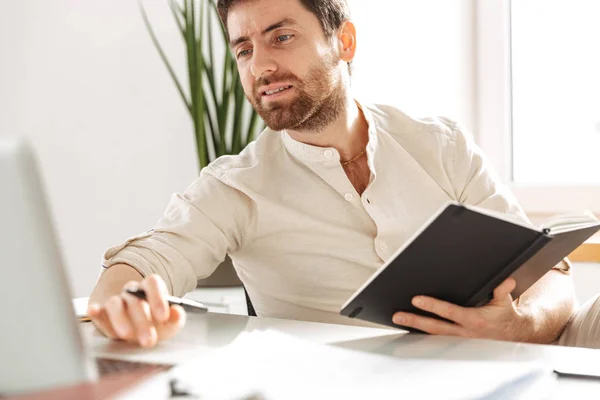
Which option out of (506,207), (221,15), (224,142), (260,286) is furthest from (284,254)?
(224,142)

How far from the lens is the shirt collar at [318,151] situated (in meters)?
1.74

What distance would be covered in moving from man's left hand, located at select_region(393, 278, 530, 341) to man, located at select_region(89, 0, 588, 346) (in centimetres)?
20

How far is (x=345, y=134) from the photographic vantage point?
185 cm

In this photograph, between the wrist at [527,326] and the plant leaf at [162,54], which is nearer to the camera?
the wrist at [527,326]

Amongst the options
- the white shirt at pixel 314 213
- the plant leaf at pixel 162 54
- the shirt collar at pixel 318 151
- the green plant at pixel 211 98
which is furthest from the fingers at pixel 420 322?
the plant leaf at pixel 162 54

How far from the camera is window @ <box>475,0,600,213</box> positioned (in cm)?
277

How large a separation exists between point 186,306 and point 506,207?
0.85m

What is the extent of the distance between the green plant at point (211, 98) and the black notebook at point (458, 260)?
61.0 inches

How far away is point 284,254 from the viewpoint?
171cm

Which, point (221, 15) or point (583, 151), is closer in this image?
point (221, 15)

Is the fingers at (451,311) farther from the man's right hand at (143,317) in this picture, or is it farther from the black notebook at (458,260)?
the man's right hand at (143,317)

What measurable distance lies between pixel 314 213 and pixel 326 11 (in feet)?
1.77

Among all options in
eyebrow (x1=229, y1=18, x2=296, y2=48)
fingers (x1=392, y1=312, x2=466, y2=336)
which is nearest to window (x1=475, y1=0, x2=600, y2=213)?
eyebrow (x1=229, y1=18, x2=296, y2=48)

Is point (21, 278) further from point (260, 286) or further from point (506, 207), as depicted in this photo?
point (506, 207)
